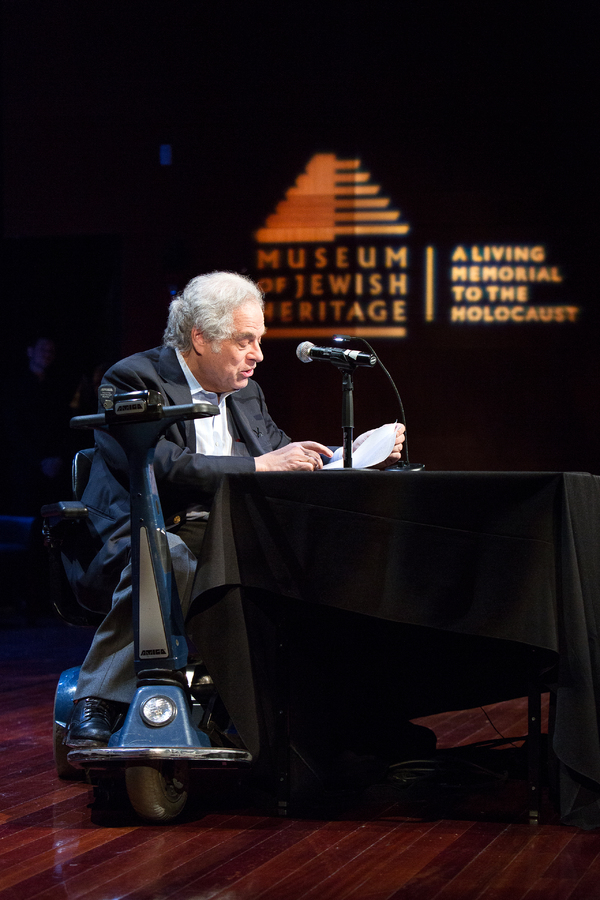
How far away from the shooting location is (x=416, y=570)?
6.11 ft

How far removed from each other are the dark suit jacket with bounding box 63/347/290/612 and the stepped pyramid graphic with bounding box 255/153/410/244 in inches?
130

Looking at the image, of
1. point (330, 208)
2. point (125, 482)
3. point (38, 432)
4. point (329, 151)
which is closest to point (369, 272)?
point (330, 208)

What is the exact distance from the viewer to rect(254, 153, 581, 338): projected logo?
5320 mm

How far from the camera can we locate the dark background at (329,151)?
5215mm

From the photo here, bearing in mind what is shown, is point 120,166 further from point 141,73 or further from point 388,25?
point 388,25

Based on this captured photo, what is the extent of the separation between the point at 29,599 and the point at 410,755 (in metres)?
3.63

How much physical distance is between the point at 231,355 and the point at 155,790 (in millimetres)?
1075

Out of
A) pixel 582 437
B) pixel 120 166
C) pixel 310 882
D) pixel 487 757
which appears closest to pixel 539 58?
pixel 582 437

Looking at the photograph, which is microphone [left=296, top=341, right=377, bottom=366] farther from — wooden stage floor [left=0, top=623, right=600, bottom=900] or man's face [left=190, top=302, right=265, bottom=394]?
wooden stage floor [left=0, top=623, right=600, bottom=900]

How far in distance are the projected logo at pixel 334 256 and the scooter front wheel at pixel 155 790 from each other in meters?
3.79

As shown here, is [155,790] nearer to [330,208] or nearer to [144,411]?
[144,411]

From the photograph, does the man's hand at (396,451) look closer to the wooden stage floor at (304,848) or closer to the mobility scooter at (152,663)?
the mobility scooter at (152,663)

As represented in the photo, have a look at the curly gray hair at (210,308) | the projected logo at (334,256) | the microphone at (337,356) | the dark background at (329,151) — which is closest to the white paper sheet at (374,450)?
the microphone at (337,356)

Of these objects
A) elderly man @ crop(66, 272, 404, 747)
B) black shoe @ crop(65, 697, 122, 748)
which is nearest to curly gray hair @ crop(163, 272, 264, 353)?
elderly man @ crop(66, 272, 404, 747)
